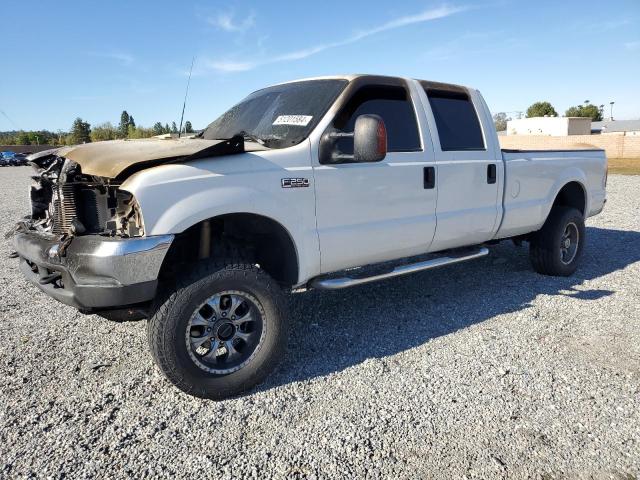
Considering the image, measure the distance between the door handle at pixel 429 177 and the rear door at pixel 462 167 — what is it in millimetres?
55

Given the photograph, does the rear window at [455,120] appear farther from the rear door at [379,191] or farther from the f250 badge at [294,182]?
the f250 badge at [294,182]

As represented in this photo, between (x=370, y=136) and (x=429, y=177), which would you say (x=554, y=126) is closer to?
(x=429, y=177)

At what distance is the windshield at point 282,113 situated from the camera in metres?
3.65

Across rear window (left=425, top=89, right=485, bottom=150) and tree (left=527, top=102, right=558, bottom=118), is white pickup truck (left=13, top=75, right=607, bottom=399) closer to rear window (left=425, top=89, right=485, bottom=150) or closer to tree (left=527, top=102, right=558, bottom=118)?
rear window (left=425, top=89, right=485, bottom=150)

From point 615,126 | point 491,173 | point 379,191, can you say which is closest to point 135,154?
point 379,191

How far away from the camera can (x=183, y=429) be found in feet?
9.28

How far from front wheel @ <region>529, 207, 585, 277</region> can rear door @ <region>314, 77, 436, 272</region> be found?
7.02 ft

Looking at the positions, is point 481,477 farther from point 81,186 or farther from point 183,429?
point 81,186

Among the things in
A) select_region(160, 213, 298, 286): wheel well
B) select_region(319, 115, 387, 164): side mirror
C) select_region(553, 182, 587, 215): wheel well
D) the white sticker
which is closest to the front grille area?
select_region(160, 213, 298, 286): wheel well

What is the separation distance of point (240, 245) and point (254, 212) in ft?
1.54

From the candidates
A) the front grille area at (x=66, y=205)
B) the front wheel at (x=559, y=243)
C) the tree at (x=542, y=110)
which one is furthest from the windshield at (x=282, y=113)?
the tree at (x=542, y=110)

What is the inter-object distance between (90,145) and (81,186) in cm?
44

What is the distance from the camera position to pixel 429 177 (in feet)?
13.6

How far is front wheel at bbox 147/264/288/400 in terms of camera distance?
9.71 feet
